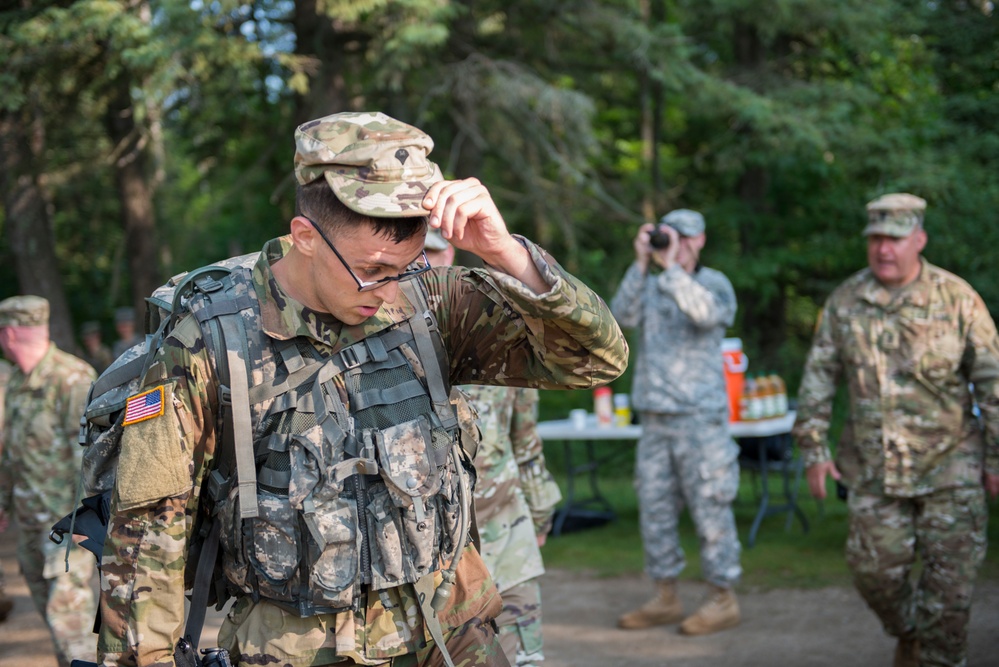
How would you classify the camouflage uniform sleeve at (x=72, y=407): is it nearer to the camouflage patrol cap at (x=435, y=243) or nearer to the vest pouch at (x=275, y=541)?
the camouflage patrol cap at (x=435, y=243)

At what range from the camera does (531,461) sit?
16.4 feet

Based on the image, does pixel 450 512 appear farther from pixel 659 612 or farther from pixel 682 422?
pixel 659 612

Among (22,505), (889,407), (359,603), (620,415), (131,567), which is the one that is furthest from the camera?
(620,415)

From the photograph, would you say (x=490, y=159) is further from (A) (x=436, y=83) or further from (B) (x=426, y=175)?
(B) (x=426, y=175)

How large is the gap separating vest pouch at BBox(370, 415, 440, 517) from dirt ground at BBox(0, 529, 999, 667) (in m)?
3.92

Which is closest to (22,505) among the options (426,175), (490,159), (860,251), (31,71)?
(426,175)

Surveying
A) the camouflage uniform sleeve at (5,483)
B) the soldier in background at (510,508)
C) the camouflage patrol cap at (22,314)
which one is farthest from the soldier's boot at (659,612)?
the camouflage patrol cap at (22,314)

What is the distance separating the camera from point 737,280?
12742 millimetres

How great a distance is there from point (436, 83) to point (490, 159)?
187 cm

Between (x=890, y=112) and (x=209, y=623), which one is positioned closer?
(x=209, y=623)

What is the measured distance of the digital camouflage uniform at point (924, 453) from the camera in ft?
17.1

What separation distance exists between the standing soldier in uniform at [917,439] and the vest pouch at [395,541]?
3514 millimetres

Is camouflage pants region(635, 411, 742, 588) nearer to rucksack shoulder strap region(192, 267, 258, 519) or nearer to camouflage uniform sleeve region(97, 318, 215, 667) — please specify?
rucksack shoulder strap region(192, 267, 258, 519)

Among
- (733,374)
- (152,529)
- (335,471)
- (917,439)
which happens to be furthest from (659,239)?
(152,529)
